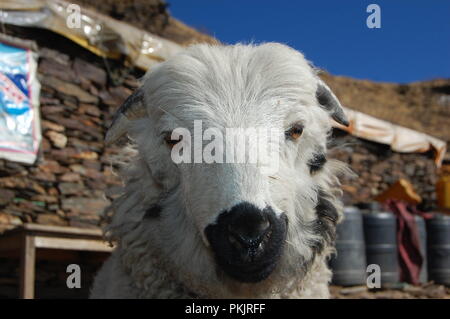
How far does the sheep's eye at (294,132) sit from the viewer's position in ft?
7.45

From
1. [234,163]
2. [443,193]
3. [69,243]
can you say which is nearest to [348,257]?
[69,243]

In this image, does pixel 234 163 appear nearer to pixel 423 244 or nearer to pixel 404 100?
pixel 423 244

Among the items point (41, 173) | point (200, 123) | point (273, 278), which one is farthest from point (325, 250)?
point (41, 173)

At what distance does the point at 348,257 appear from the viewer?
23.5 feet

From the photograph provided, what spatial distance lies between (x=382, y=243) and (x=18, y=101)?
504 cm

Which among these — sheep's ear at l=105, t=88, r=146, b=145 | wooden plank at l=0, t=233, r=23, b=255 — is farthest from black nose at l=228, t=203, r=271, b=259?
wooden plank at l=0, t=233, r=23, b=255

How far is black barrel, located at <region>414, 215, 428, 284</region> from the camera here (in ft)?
26.3

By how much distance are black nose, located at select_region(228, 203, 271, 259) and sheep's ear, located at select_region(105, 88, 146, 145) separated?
104 centimetres

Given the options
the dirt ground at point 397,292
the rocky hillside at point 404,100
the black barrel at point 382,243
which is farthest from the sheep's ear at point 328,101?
the rocky hillside at point 404,100

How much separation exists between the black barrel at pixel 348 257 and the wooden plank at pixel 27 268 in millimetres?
3841

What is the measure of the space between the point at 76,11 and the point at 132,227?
4593 millimetres

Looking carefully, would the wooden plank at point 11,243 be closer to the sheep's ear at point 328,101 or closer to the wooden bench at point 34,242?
the wooden bench at point 34,242

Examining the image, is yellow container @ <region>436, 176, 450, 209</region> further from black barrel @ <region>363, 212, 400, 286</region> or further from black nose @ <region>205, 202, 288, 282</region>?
black nose @ <region>205, 202, 288, 282</region>

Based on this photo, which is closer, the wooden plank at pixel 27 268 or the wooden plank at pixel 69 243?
the wooden plank at pixel 27 268
